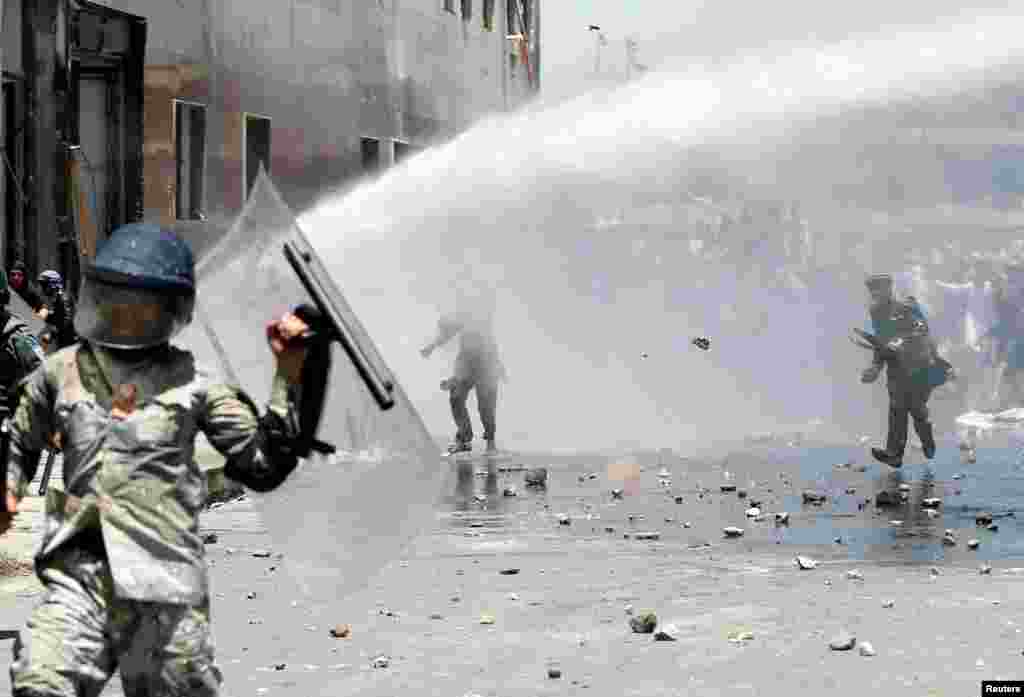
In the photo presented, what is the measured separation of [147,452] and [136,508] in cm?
13

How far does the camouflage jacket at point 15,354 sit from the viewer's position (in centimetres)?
1097

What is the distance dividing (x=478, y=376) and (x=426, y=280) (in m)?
6.34

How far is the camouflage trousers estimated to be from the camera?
193 inches

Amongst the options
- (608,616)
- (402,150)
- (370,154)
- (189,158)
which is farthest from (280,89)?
(608,616)

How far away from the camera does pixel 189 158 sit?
2861 cm

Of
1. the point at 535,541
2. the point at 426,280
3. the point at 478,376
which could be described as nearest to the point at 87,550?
the point at 535,541

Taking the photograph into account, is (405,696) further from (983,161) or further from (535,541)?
(983,161)

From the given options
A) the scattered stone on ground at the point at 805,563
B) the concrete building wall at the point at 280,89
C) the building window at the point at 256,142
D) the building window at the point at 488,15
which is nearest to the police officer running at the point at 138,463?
the scattered stone on ground at the point at 805,563

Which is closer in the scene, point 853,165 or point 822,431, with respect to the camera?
point 822,431

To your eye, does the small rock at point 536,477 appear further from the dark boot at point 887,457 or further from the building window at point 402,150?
the building window at point 402,150

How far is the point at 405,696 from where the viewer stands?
755 centimetres

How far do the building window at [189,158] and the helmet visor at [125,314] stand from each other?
23.3m

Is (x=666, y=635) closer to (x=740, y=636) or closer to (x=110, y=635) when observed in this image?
(x=740, y=636)

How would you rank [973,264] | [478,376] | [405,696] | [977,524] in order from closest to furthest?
[405,696]
[977,524]
[478,376]
[973,264]
